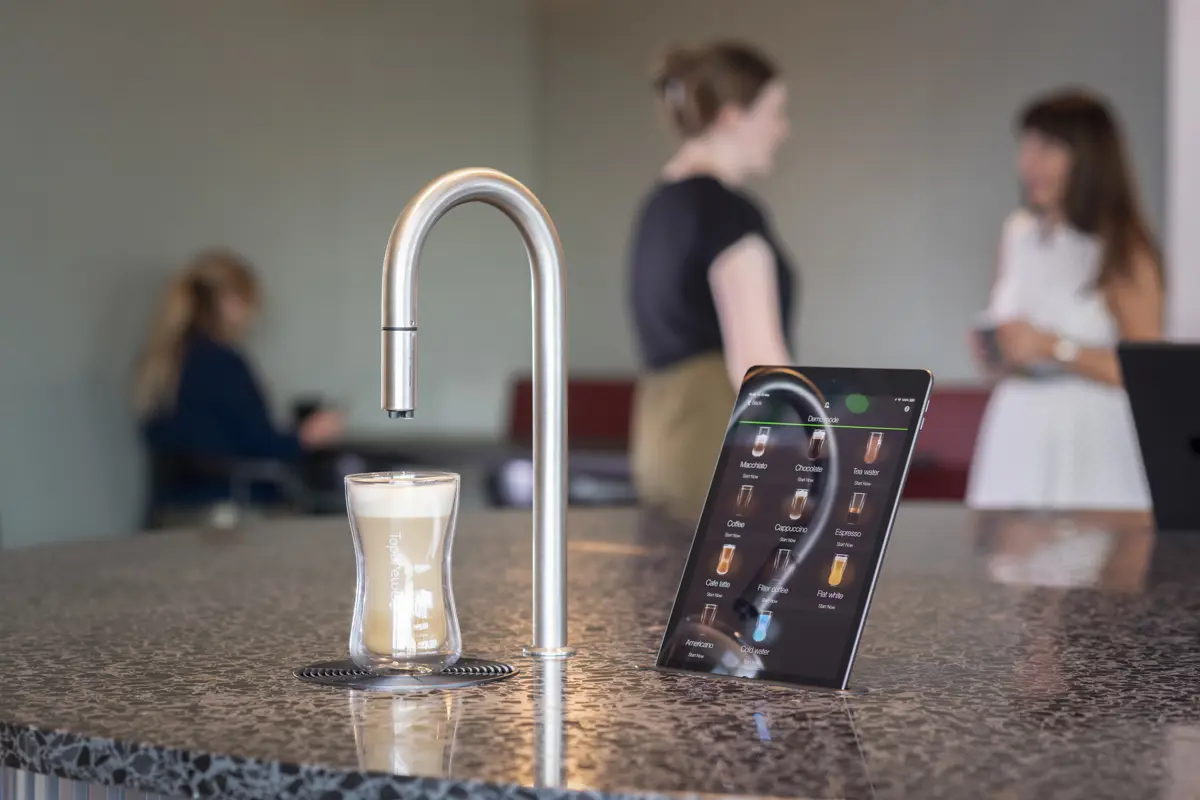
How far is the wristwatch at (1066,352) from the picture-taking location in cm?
371

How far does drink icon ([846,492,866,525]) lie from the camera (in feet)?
3.03

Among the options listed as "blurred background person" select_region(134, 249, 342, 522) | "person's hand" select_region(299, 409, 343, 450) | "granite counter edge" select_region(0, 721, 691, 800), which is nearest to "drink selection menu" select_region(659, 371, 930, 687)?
"granite counter edge" select_region(0, 721, 691, 800)

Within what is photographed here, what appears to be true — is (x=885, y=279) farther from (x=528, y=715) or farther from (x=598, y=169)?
(x=528, y=715)

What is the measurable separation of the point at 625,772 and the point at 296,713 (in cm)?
24

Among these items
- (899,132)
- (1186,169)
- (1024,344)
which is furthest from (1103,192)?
(899,132)

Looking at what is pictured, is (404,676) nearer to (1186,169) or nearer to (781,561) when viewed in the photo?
(781,561)

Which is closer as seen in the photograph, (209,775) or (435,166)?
(209,775)

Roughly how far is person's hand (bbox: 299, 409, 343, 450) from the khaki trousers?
117 inches

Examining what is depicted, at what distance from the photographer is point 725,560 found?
3.16ft

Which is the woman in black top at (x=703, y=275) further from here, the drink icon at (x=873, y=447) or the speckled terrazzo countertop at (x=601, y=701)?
the drink icon at (x=873, y=447)

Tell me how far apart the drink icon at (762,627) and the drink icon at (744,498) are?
79 mm

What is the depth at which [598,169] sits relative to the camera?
768 centimetres

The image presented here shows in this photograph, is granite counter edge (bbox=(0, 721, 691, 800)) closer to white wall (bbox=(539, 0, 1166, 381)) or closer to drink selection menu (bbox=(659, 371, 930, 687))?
drink selection menu (bbox=(659, 371, 930, 687))

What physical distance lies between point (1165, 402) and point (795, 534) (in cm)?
97
